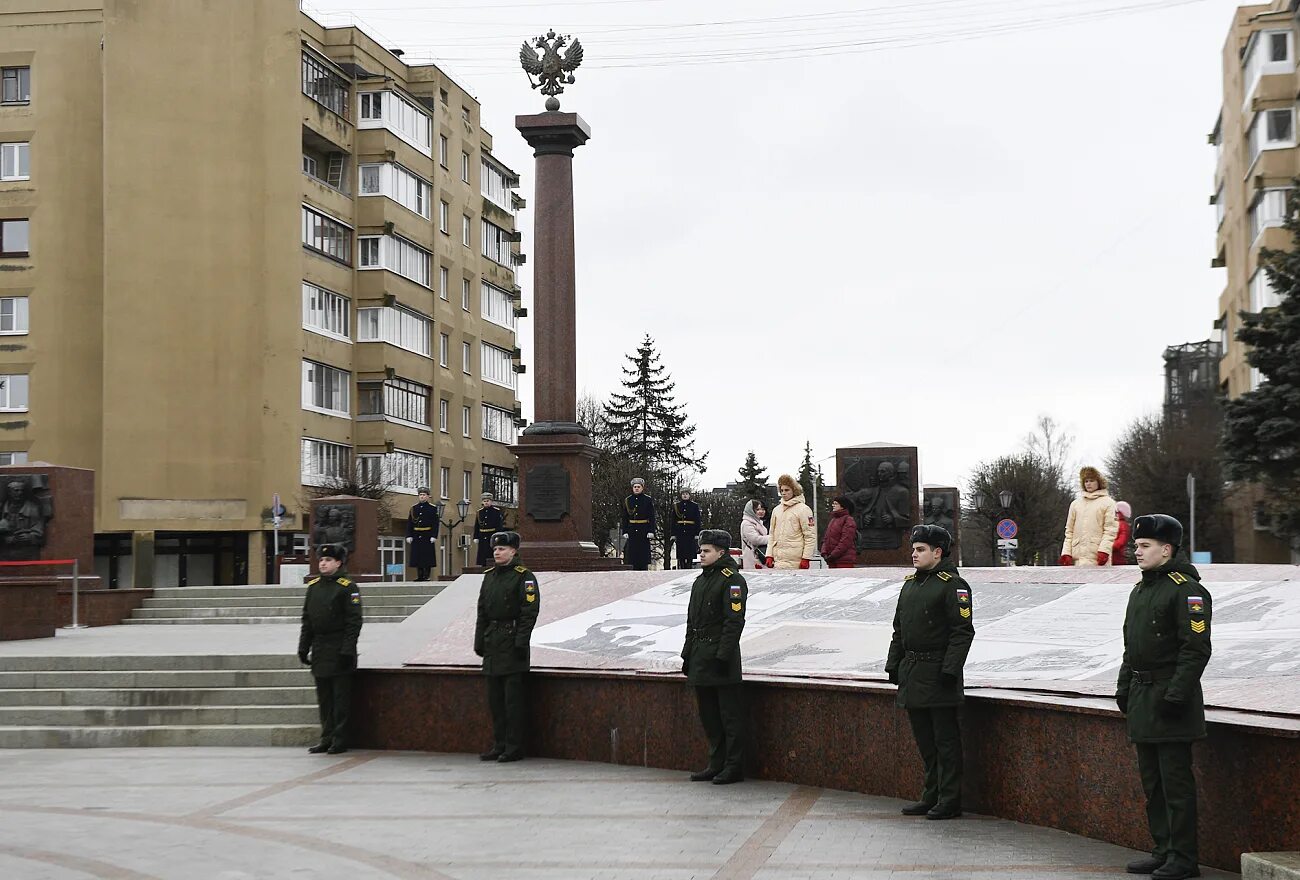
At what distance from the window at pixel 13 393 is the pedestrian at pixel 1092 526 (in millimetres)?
44730

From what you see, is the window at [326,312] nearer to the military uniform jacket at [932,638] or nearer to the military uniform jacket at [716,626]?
the military uniform jacket at [716,626]

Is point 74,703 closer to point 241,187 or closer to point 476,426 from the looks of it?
point 241,187

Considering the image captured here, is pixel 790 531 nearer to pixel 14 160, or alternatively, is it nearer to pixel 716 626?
pixel 716 626

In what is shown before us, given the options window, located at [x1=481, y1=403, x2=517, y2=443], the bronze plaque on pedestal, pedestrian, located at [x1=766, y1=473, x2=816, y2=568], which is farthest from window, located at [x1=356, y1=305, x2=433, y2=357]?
pedestrian, located at [x1=766, y1=473, x2=816, y2=568]

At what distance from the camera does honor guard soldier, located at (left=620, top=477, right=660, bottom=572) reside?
2365 cm

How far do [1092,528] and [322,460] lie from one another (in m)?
42.5

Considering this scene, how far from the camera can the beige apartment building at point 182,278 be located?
51094 millimetres

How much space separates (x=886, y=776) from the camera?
10.7 metres

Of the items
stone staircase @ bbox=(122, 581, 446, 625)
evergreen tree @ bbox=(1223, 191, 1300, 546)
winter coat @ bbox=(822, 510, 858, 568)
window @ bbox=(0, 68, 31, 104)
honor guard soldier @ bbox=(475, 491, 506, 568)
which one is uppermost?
window @ bbox=(0, 68, 31, 104)

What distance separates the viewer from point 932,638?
9742 mm

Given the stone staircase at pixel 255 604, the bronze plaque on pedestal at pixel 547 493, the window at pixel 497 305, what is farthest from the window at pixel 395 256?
the bronze plaque on pedestal at pixel 547 493

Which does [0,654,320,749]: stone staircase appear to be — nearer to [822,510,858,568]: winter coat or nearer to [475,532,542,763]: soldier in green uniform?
[475,532,542,763]: soldier in green uniform

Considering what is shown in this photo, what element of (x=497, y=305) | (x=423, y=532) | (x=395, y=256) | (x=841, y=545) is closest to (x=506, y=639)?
(x=841, y=545)

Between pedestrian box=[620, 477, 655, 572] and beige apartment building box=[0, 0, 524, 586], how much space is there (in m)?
30.1
